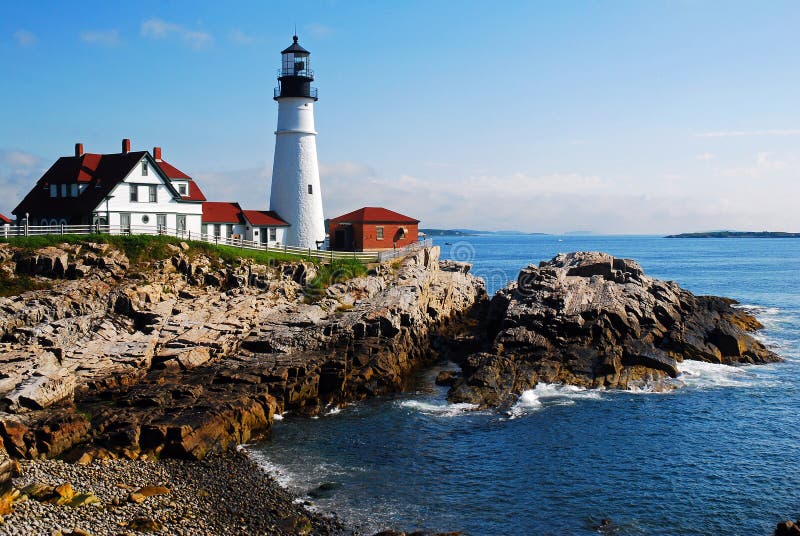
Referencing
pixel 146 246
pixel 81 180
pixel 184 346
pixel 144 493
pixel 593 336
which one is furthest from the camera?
pixel 81 180

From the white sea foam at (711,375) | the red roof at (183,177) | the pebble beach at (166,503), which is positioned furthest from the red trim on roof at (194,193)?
the white sea foam at (711,375)

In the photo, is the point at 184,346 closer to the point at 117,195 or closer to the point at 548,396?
the point at 117,195

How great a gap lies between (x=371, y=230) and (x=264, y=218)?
7797mm

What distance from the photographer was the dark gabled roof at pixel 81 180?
4375cm

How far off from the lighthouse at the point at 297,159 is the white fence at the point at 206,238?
280cm

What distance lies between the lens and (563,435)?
27.3m

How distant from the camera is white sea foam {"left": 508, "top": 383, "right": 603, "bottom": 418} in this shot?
30.4 metres

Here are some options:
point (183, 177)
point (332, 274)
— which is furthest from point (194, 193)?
→ point (332, 274)

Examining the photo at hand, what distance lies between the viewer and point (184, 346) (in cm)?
3222

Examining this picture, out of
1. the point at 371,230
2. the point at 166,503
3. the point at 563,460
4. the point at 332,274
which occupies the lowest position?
the point at 563,460

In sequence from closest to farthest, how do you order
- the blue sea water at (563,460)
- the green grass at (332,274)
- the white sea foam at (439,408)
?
the blue sea water at (563,460) → the white sea foam at (439,408) → the green grass at (332,274)

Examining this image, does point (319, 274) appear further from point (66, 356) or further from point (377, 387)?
point (66, 356)

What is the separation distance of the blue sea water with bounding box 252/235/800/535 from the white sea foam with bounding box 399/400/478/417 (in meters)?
0.12

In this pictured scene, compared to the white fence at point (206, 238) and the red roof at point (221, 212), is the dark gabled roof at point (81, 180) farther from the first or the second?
the red roof at point (221, 212)
